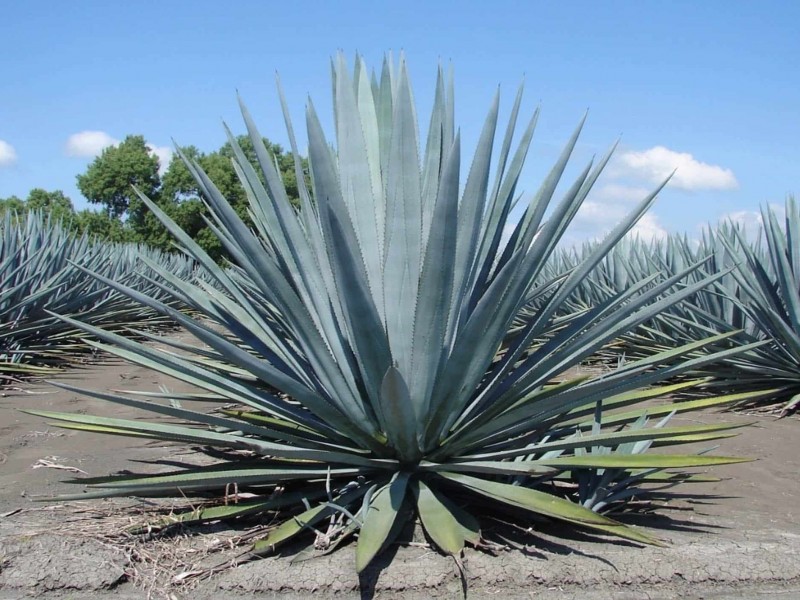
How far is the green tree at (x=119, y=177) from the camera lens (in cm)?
4175

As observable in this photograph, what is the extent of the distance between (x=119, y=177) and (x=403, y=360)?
4237cm

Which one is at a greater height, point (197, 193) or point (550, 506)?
point (197, 193)

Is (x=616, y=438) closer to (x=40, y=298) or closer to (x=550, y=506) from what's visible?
(x=550, y=506)

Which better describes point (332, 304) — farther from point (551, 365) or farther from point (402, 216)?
point (551, 365)

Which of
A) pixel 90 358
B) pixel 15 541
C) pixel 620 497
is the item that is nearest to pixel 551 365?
pixel 620 497

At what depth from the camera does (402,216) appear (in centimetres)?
276

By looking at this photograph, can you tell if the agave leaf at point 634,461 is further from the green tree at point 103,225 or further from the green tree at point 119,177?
the green tree at point 119,177

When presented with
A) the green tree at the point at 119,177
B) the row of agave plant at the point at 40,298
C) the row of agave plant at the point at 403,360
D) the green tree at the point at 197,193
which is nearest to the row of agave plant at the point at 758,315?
the row of agave plant at the point at 403,360

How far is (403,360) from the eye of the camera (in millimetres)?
2795

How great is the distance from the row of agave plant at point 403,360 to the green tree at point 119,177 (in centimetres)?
4048

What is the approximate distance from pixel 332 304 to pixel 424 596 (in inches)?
43.5

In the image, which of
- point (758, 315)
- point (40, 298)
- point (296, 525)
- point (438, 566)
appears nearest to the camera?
point (438, 566)

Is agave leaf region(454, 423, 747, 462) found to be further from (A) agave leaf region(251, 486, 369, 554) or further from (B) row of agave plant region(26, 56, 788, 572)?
(A) agave leaf region(251, 486, 369, 554)

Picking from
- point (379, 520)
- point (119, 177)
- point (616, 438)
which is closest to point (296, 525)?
point (379, 520)
